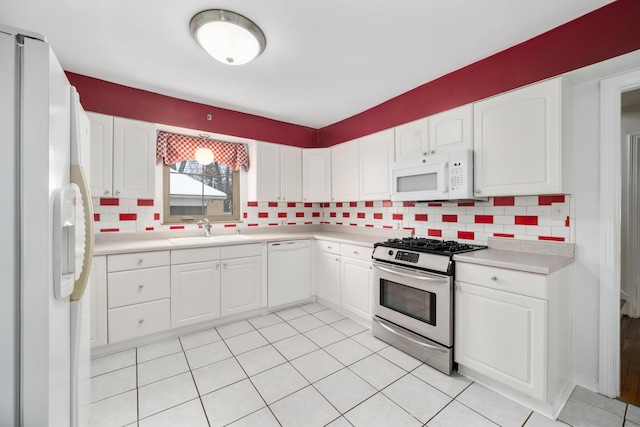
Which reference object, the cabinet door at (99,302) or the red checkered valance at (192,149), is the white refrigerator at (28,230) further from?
the red checkered valance at (192,149)

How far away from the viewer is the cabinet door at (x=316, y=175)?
12.3 feet

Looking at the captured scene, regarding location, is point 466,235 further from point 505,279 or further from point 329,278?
point 329,278

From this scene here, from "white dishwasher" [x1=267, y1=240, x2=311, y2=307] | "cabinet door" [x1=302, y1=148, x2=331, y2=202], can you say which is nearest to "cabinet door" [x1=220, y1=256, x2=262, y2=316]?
"white dishwasher" [x1=267, y1=240, x2=311, y2=307]

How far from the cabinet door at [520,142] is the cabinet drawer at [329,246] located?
1.54 m

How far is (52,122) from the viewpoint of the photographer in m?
0.84

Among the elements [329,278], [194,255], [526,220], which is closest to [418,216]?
[526,220]

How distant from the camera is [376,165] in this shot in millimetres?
3059

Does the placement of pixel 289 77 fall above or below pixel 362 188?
above

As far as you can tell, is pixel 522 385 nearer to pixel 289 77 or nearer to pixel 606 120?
pixel 606 120

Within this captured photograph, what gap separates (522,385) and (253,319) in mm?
2373

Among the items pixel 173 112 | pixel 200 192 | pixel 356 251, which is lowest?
pixel 356 251

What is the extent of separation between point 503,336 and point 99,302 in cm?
299

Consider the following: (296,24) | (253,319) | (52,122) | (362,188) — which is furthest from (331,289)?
(52,122)

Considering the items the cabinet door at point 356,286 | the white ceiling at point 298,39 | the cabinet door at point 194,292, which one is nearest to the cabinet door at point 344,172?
the white ceiling at point 298,39
